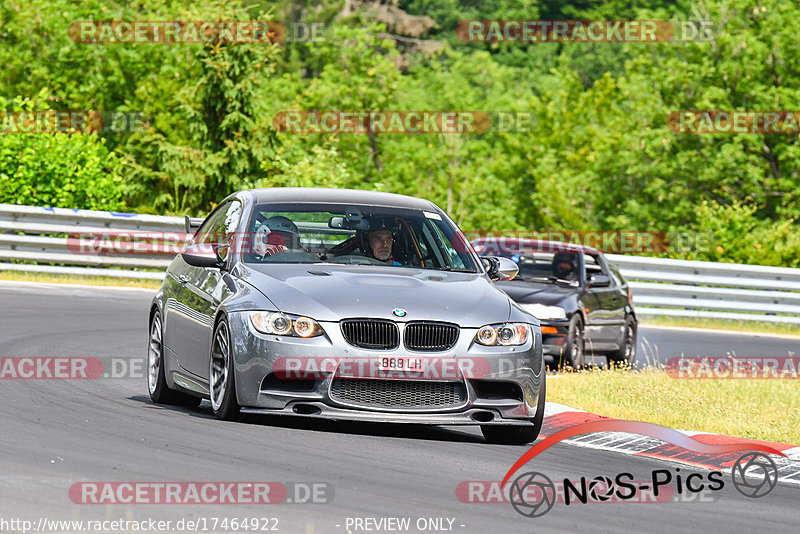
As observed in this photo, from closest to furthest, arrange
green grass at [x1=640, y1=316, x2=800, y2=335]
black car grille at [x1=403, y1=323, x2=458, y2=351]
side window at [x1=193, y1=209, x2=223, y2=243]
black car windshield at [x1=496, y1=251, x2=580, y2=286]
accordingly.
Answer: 1. black car grille at [x1=403, y1=323, x2=458, y2=351]
2. side window at [x1=193, y1=209, x2=223, y2=243]
3. black car windshield at [x1=496, y1=251, x2=580, y2=286]
4. green grass at [x1=640, y1=316, x2=800, y2=335]

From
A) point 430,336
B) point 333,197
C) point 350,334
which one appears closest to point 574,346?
point 333,197

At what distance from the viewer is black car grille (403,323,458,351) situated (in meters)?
8.66

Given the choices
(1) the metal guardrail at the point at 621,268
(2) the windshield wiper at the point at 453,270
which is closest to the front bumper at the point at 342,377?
(2) the windshield wiper at the point at 453,270

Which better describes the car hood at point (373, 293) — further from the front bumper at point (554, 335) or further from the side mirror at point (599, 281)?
the side mirror at point (599, 281)

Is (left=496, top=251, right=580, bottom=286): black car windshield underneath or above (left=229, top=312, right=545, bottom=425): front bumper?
underneath

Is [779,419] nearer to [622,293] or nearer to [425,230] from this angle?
[425,230]

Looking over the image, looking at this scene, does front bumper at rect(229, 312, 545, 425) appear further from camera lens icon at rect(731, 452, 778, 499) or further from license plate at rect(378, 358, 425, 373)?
camera lens icon at rect(731, 452, 778, 499)

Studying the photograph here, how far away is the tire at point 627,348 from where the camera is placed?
58.2 feet

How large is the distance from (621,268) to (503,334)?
16.3 meters

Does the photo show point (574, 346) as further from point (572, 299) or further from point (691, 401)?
point (691, 401)

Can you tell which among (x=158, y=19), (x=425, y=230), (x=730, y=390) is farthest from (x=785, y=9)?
(x=425, y=230)

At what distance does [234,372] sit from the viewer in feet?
28.6

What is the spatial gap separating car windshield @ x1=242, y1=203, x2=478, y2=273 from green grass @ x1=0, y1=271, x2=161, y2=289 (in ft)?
40.4

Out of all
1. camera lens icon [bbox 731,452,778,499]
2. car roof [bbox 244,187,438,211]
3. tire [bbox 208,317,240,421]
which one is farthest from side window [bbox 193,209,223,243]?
camera lens icon [bbox 731,452,778,499]
